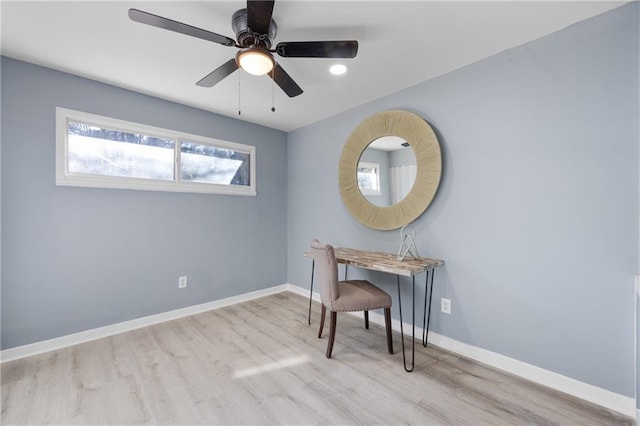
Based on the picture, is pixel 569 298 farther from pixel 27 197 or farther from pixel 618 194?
pixel 27 197

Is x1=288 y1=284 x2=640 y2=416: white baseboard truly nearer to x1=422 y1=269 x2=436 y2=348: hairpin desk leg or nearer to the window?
x1=422 y1=269 x2=436 y2=348: hairpin desk leg

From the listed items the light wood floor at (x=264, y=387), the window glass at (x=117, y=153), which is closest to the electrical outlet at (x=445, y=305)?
the light wood floor at (x=264, y=387)

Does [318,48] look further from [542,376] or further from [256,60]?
[542,376]

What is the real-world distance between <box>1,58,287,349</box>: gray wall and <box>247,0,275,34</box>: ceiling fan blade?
1.98 meters

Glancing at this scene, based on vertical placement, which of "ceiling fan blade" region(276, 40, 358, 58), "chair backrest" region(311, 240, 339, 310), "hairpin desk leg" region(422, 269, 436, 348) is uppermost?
"ceiling fan blade" region(276, 40, 358, 58)

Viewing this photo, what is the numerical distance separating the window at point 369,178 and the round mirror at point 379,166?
0.4 inches

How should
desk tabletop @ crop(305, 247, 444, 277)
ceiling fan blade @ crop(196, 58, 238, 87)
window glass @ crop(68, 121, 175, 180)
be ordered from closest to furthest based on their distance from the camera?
1. ceiling fan blade @ crop(196, 58, 238, 87)
2. desk tabletop @ crop(305, 247, 444, 277)
3. window glass @ crop(68, 121, 175, 180)

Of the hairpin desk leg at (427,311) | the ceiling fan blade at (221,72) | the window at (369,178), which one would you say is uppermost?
the ceiling fan blade at (221,72)

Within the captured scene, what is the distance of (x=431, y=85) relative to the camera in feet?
8.16

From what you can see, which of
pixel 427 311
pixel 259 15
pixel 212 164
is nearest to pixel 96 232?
pixel 212 164

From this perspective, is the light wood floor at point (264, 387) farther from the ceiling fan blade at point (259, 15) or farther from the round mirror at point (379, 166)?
the ceiling fan blade at point (259, 15)

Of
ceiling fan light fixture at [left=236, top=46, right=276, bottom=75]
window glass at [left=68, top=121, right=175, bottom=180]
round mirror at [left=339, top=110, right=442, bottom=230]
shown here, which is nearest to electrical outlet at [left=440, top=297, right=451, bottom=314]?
round mirror at [left=339, top=110, right=442, bottom=230]

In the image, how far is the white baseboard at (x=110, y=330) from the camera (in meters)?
2.21

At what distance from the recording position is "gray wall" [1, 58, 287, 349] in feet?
7.22
